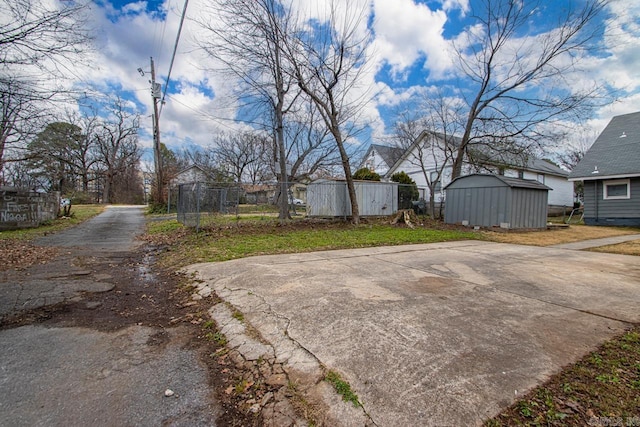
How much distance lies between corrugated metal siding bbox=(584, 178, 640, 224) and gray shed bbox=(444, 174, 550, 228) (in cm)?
449

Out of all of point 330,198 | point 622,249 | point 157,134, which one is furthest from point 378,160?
point 622,249

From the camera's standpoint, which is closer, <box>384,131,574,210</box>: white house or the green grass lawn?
the green grass lawn

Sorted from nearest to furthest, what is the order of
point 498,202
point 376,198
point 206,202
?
point 206,202, point 498,202, point 376,198

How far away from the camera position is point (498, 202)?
11.6 m

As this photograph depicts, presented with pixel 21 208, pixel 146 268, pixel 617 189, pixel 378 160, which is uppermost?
pixel 378 160

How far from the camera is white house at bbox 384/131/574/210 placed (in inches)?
721

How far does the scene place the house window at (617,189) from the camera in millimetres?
13570

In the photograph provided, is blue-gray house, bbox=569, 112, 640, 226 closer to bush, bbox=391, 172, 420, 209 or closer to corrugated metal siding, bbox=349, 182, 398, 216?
bush, bbox=391, 172, 420, 209

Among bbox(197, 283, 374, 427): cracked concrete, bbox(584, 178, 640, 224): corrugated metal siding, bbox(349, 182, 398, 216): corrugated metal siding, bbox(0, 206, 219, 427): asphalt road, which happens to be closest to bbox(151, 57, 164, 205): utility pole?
bbox(349, 182, 398, 216): corrugated metal siding

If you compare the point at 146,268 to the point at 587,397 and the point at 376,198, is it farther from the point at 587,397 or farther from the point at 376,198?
the point at 376,198

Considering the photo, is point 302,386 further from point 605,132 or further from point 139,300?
point 605,132

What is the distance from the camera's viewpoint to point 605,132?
649 inches

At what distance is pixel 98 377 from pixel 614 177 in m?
19.5

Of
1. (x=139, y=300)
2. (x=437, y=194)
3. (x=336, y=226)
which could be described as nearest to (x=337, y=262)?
(x=139, y=300)
